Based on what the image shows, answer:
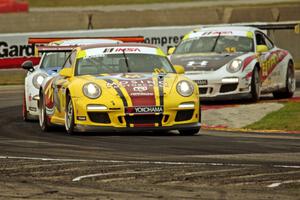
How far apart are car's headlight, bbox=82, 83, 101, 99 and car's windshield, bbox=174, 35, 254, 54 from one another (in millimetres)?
6960

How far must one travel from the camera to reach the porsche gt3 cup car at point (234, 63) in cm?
2108

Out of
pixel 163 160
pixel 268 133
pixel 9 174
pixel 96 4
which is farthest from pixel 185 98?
pixel 96 4

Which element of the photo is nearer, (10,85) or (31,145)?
(31,145)

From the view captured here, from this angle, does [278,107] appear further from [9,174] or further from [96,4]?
[96,4]

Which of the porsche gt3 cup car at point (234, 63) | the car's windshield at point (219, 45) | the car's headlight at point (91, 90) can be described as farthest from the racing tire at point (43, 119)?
the car's windshield at point (219, 45)

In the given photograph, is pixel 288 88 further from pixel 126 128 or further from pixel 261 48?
pixel 126 128

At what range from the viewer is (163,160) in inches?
446

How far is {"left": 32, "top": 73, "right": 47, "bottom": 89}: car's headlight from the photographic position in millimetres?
19133

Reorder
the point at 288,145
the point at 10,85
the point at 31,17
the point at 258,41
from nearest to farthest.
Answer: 1. the point at 288,145
2. the point at 258,41
3. the point at 10,85
4. the point at 31,17

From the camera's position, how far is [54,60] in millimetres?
19672

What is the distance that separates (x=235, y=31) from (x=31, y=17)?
41.8ft

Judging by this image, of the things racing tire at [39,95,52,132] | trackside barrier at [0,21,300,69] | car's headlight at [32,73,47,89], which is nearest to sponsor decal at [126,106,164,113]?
racing tire at [39,95,52,132]

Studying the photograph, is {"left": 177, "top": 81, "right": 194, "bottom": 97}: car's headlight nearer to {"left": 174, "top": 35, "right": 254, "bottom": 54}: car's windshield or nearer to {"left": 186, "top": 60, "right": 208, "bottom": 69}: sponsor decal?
{"left": 186, "top": 60, "right": 208, "bottom": 69}: sponsor decal

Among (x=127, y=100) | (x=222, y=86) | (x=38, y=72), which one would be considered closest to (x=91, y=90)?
(x=127, y=100)
